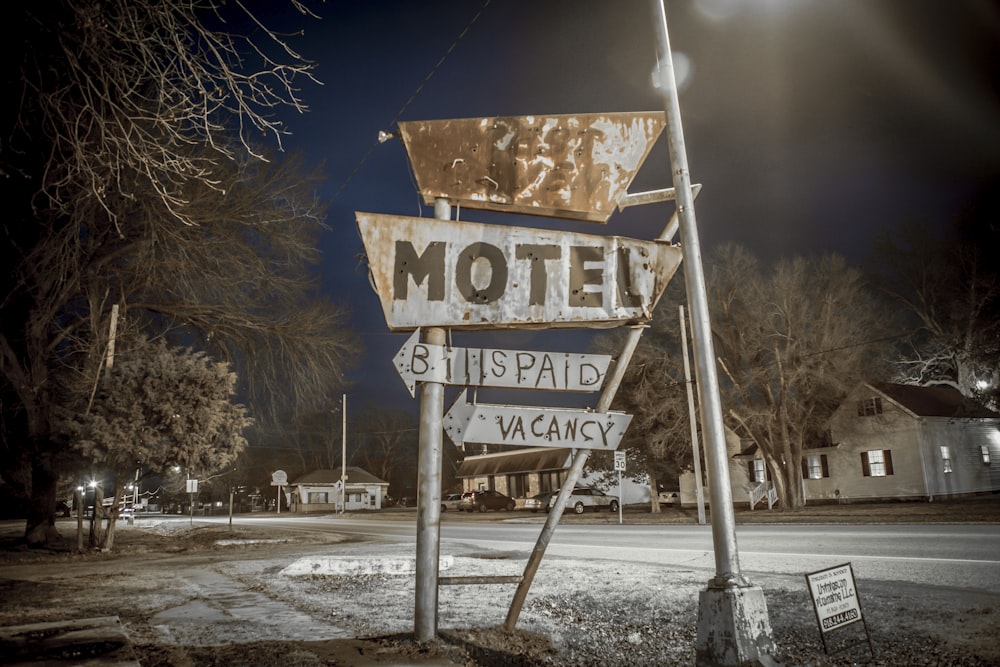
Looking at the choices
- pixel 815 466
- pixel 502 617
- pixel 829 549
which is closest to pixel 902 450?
pixel 815 466

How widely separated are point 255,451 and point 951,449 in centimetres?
8829

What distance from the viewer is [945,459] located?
111 ft

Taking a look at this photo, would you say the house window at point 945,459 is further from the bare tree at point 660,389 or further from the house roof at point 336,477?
the house roof at point 336,477

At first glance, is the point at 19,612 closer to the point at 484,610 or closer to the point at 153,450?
the point at 484,610

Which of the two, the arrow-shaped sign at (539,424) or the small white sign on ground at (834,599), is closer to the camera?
the small white sign on ground at (834,599)

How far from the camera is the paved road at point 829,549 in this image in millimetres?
9742

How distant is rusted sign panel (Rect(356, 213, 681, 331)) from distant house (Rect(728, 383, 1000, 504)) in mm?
30063

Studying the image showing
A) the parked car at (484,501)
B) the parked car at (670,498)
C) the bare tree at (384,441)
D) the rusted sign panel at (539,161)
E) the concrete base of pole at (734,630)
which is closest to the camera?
the concrete base of pole at (734,630)

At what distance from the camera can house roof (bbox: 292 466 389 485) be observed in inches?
2781

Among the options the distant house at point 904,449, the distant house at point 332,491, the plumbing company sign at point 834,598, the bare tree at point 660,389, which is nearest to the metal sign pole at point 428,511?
the plumbing company sign at point 834,598

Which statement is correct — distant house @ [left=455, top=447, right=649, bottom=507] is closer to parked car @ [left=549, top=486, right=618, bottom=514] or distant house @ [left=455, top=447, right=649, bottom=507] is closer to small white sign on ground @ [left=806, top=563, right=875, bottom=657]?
parked car @ [left=549, top=486, right=618, bottom=514]

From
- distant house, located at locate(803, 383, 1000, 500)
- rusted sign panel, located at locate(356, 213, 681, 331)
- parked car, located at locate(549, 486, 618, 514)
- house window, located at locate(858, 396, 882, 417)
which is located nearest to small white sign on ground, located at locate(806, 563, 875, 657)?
rusted sign panel, located at locate(356, 213, 681, 331)

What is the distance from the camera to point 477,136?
19.4 feet

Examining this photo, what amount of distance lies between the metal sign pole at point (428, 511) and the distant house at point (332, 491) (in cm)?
6667
